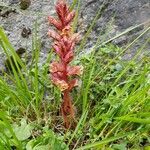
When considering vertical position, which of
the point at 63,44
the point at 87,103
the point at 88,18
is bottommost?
the point at 87,103

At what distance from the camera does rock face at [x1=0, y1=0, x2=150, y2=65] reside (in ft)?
8.46

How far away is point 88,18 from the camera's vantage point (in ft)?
8.71

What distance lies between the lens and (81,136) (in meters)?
2.08

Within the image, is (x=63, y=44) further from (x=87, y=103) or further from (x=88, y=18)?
(x=88, y=18)

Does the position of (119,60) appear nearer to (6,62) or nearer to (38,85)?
(38,85)

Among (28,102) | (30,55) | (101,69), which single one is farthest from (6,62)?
(101,69)

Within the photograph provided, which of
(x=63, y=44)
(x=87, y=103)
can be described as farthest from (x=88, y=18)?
(x=63, y=44)

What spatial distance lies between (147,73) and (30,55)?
2.34 feet

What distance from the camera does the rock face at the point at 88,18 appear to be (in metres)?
2.58

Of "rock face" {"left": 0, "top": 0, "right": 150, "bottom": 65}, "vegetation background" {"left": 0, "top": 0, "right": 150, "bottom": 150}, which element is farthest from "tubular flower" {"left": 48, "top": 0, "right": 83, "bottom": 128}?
"rock face" {"left": 0, "top": 0, "right": 150, "bottom": 65}

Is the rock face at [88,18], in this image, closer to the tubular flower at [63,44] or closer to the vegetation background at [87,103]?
the vegetation background at [87,103]

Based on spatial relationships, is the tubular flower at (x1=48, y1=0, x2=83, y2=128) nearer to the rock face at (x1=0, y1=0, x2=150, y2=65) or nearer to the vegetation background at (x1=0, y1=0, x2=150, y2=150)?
the vegetation background at (x1=0, y1=0, x2=150, y2=150)

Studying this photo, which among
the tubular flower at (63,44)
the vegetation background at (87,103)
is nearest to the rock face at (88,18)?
the vegetation background at (87,103)

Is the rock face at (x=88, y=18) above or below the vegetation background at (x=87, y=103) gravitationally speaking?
above
